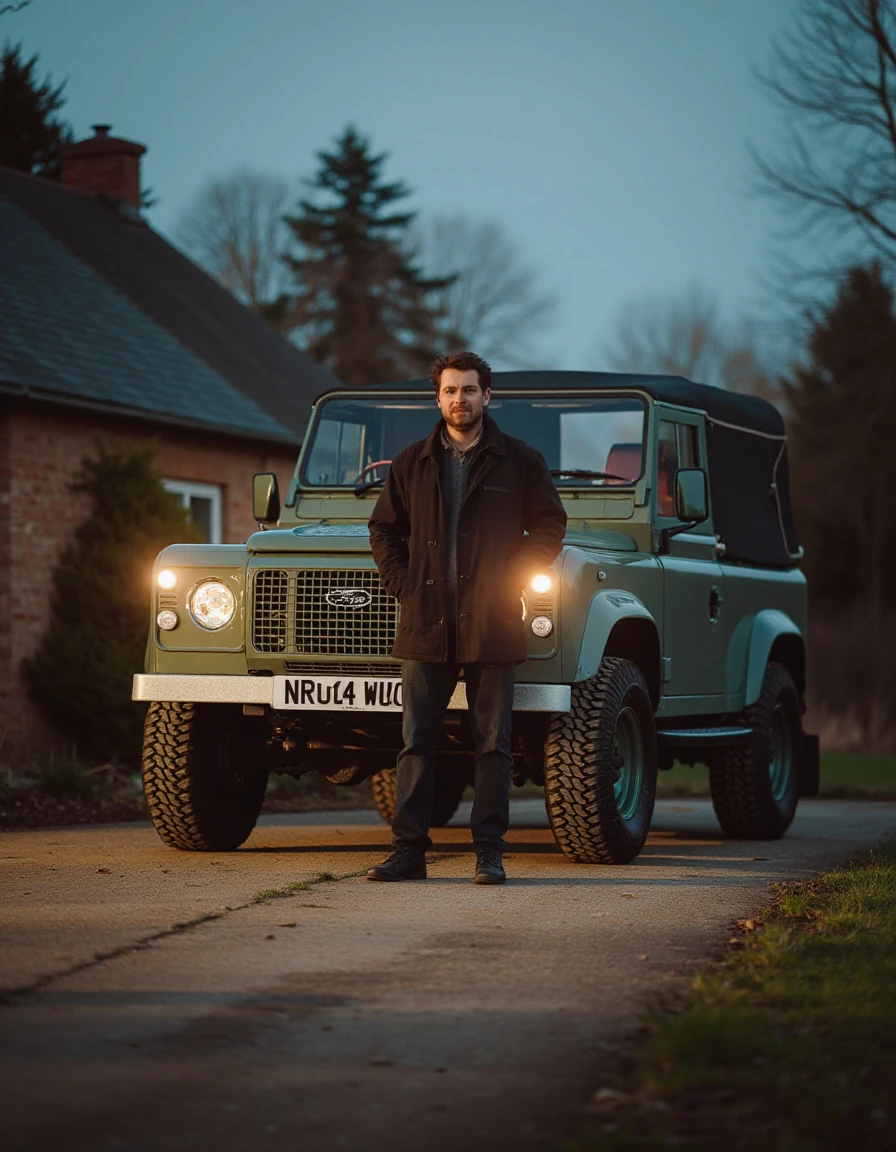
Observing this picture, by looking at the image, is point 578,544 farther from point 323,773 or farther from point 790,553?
point 790,553

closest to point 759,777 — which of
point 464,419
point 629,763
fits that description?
point 629,763

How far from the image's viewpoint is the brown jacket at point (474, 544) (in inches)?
279

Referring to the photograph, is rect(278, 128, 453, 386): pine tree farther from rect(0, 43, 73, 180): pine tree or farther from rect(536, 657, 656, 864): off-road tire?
rect(536, 657, 656, 864): off-road tire

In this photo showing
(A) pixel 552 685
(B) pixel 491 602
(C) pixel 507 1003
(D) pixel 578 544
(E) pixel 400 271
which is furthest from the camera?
(E) pixel 400 271

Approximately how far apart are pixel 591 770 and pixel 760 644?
2791 millimetres

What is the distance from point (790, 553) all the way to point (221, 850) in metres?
4.44

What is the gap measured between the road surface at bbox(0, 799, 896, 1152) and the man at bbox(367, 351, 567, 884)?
38cm

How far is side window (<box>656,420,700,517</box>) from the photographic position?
9.22 meters

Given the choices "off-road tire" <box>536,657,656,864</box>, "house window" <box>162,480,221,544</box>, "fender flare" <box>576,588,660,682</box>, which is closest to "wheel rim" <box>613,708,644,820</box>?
"off-road tire" <box>536,657,656,864</box>

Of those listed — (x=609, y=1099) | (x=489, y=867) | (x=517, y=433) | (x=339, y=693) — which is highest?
(x=517, y=433)

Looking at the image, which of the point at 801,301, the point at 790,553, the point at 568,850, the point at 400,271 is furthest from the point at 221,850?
the point at 400,271

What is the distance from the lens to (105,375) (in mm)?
15773

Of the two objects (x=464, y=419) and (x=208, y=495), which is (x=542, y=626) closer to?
(x=464, y=419)

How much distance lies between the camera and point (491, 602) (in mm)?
7078
